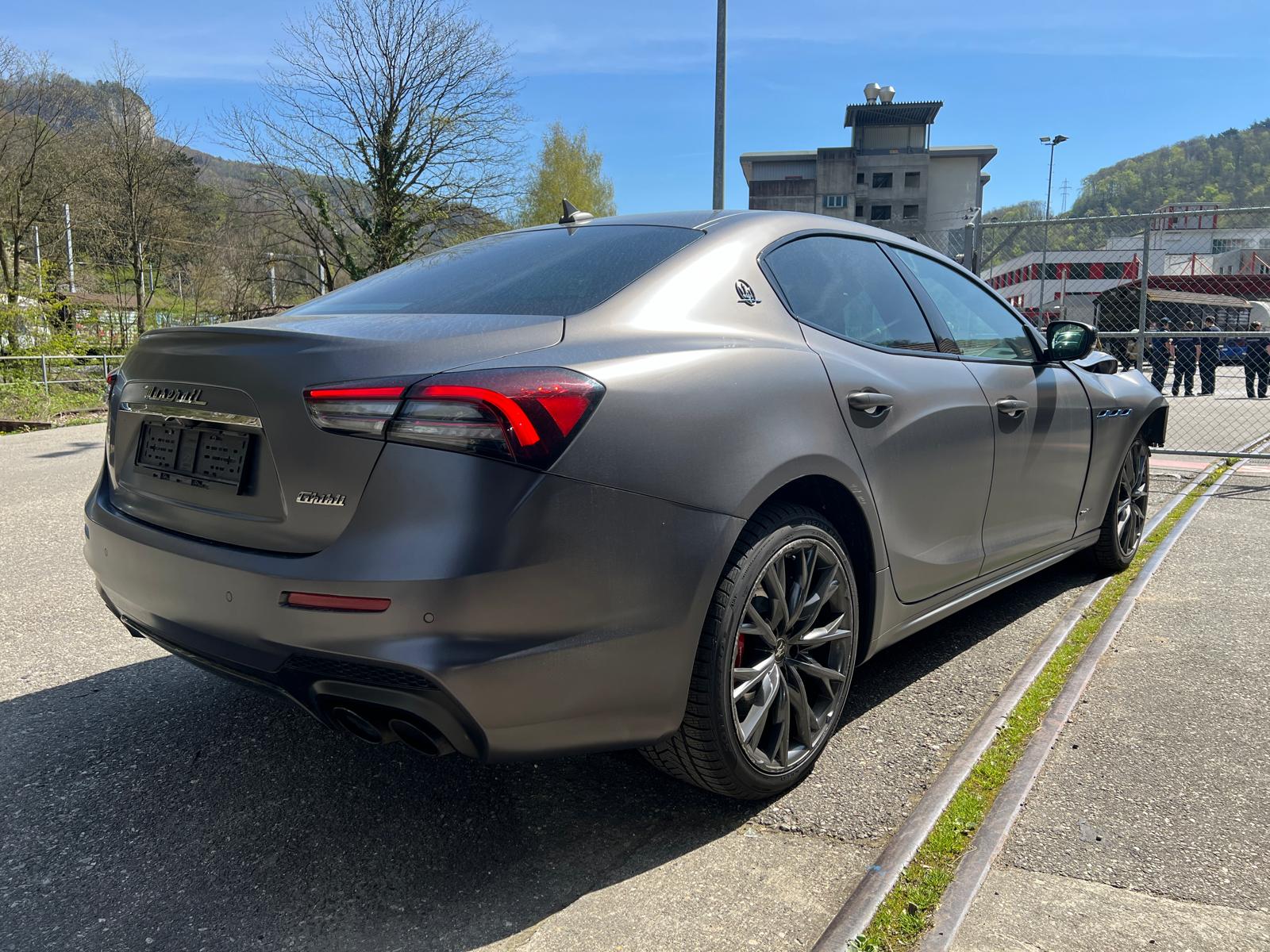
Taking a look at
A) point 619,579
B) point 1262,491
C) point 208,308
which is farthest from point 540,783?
point 208,308

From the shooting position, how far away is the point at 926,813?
241 centimetres

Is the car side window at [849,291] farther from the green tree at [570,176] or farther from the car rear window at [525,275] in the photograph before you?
the green tree at [570,176]

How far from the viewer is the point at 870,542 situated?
8.94 feet

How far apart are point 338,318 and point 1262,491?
7828 mm

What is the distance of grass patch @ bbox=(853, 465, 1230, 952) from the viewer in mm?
1951

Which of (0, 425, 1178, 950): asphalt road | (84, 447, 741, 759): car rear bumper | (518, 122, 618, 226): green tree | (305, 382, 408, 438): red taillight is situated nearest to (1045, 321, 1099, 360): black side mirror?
(0, 425, 1178, 950): asphalt road

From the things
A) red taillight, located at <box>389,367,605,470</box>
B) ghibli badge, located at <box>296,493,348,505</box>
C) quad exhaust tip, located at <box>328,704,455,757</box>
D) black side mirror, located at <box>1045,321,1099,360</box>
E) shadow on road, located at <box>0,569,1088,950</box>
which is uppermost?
black side mirror, located at <box>1045,321,1099,360</box>

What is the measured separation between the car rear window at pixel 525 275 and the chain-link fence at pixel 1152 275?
694 centimetres

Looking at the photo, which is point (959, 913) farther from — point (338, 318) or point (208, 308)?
point (208, 308)

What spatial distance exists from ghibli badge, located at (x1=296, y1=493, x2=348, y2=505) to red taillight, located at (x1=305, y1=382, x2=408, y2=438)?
13 cm

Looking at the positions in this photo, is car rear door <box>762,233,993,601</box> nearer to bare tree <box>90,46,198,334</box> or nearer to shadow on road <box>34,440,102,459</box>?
shadow on road <box>34,440,102,459</box>

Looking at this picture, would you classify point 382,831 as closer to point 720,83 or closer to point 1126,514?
point 1126,514

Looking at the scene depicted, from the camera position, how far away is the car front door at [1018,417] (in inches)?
135

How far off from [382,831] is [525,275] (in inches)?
59.7
